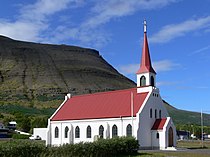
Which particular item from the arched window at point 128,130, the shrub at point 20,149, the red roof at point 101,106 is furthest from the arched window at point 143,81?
the shrub at point 20,149

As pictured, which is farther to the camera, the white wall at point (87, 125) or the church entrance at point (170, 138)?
the white wall at point (87, 125)

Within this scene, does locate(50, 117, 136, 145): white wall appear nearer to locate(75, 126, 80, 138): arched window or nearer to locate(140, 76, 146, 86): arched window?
locate(75, 126, 80, 138): arched window

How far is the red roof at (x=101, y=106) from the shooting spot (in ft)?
176

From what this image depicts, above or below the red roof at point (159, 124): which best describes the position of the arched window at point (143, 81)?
above

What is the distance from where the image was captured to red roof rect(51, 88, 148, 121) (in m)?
53.6

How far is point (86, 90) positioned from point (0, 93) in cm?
3999

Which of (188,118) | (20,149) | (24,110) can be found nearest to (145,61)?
(20,149)

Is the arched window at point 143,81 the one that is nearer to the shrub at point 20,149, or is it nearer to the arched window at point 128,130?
the arched window at point 128,130

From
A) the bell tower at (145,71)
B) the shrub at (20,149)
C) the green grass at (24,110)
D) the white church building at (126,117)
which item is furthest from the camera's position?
the green grass at (24,110)

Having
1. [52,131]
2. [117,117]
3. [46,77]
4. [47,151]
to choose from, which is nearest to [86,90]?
[46,77]

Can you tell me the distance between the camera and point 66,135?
60875mm

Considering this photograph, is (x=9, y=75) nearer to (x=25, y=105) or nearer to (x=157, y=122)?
(x=25, y=105)

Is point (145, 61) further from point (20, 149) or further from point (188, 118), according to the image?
point (188, 118)

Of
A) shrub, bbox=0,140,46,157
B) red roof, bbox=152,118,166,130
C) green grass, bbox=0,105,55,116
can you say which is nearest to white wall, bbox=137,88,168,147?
red roof, bbox=152,118,166,130
